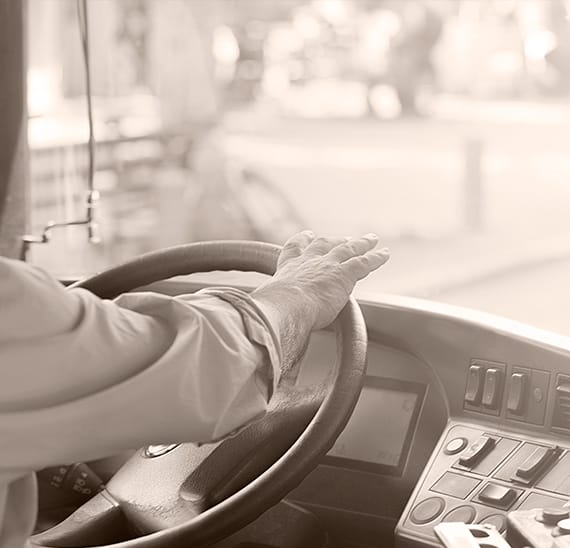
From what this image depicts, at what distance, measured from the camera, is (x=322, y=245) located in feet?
4.13

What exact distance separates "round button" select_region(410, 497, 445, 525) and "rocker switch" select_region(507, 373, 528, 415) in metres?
0.16

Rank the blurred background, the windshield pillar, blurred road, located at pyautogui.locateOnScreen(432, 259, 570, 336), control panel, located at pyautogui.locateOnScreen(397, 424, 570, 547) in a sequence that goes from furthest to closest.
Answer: the blurred background, blurred road, located at pyautogui.locateOnScreen(432, 259, 570, 336), the windshield pillar, control panel, located at pyautogui.locateOnScreen(397, 424, 570, 547)

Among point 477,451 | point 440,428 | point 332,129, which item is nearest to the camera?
point 477,451

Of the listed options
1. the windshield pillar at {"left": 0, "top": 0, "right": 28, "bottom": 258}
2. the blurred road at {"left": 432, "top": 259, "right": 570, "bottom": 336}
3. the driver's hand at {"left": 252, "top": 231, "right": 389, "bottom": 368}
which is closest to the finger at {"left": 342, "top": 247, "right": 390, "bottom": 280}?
the driver's hand at {"left": 252, "top": 231, "right": 389, "bottom": 368}

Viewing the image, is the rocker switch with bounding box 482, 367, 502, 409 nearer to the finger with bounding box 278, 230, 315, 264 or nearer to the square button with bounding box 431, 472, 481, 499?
the square button with bounding box 431, 472, 481, 499

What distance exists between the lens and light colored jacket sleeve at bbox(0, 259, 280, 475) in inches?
35.4

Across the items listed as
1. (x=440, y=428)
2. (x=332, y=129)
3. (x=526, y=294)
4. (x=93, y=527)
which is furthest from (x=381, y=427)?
(x=332, y=129)

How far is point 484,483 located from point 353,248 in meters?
0.35

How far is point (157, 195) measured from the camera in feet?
25.7

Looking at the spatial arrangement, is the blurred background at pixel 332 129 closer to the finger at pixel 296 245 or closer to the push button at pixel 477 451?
the push button at pixel 477 451

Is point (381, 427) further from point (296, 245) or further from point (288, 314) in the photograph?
point (288, 314)

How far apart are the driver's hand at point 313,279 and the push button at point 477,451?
0.98ft

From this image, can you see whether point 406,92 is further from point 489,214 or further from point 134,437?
point 134,437

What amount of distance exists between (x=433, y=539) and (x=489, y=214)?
7350mm
